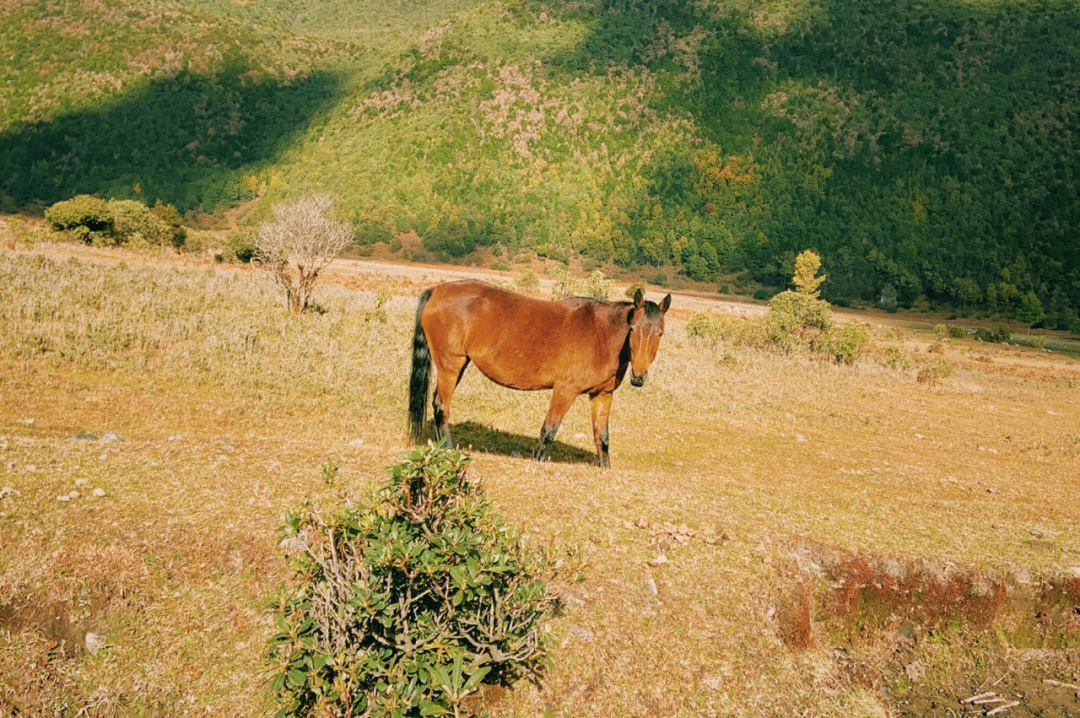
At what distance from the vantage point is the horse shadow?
10.4 m

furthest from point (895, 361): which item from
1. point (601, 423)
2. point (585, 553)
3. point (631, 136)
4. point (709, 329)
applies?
point (631, 136)

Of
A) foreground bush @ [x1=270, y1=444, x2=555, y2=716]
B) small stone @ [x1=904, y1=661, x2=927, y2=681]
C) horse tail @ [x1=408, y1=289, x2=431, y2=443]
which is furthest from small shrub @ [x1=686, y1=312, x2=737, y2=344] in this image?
foreground bush @ [x1=270, y1=444, x2=555, y2=716]

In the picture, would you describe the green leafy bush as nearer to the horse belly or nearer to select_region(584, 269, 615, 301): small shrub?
select_region(584, 269, 615, 301): small shrub

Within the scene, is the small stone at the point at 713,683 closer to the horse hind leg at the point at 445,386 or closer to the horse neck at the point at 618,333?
the horse neck at the point at 618,333

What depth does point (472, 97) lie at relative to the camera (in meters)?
103

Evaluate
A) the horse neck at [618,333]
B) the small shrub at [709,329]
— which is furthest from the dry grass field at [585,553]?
the small shrub at [709,329]

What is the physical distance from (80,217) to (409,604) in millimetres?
34750

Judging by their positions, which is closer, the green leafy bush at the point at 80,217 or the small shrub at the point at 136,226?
the green leafy bush at the point at 80,217

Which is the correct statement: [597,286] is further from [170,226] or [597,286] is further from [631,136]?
[631,136]

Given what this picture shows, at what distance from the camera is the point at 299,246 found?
19922 millimetres

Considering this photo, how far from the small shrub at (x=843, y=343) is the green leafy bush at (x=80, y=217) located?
3243 cm

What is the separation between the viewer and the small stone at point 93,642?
4.20 m

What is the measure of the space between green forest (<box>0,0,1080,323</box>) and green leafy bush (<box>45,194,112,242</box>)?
54.1m

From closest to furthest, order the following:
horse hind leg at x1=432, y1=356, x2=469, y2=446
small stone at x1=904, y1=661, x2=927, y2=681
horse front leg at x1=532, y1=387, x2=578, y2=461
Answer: small stone at x1=904, y1=661, x2=927, y2=681 → horse front leg at x1=532, y1=387, x2=578, y2=461 → horse hind leg at x1=432, y1=356, x2=469, y2=446
